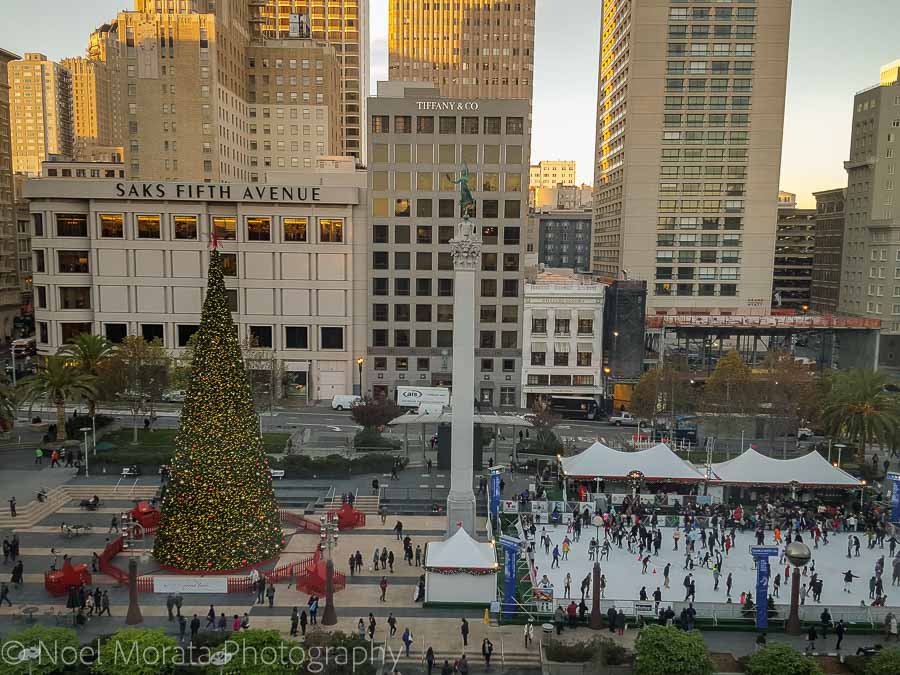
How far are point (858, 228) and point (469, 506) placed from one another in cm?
9002

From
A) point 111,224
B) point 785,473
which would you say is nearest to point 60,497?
point 111,224

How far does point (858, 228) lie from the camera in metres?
100

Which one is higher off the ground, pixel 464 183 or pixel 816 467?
pixel 464 183

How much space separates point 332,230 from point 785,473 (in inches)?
1848

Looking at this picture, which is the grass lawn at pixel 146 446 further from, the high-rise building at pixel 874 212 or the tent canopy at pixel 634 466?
the high-rise building at pixel 874 212

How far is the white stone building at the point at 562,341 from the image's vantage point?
232ft

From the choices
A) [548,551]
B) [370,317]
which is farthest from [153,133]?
[548,551]

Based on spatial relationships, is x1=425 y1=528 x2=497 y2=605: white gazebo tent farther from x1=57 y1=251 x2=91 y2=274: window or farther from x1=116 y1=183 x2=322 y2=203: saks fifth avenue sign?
x1=57 y1=251 x2=91 y2=274: window

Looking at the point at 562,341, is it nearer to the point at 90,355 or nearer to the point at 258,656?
the point at 90,355

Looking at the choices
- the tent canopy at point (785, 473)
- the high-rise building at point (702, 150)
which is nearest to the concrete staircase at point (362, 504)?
the tent canopy at point (785, 473)

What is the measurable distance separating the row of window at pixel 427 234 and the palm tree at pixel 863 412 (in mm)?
33746

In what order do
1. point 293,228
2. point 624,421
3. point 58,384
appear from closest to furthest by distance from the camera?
point 58,384, point 624,421, point 293,228

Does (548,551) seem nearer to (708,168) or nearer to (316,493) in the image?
(316,493)

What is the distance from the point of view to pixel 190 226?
70.5 m
